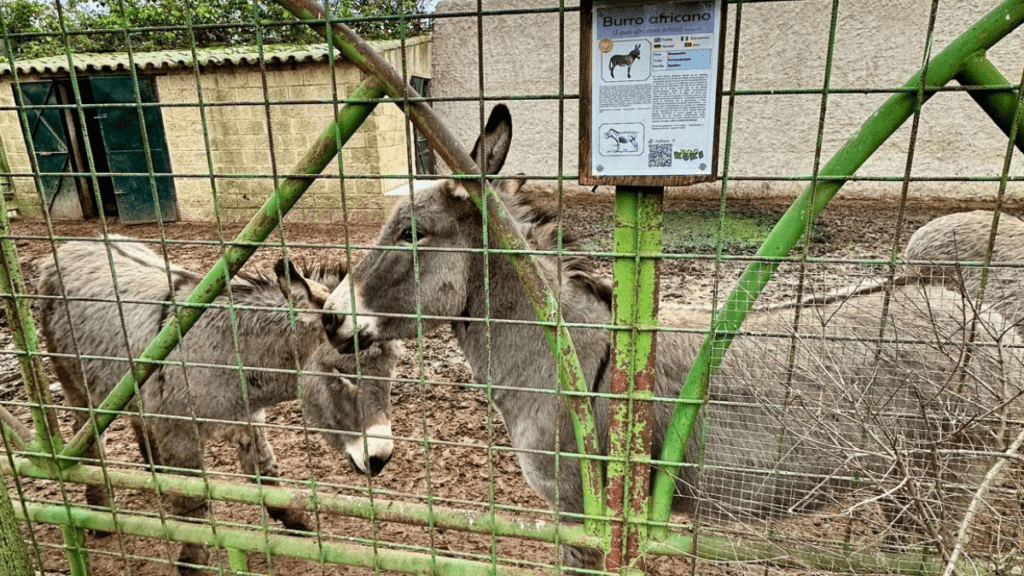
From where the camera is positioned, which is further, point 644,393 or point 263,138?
point 263,138

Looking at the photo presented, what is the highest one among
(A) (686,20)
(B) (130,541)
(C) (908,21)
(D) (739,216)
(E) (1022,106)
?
(C) (908,21)

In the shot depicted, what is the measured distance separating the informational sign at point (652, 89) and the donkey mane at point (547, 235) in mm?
1057

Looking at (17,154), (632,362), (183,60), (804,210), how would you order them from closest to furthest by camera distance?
1. (804,210)
2. (632,362)
3. (183,60)
4. (17,154)

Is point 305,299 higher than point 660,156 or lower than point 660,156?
lower

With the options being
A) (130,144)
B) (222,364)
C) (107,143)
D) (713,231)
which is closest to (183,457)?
(222,364)

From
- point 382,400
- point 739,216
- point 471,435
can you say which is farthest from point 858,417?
point 739,216

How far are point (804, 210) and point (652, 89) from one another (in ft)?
1.71

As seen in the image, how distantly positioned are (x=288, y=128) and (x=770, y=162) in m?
9.58

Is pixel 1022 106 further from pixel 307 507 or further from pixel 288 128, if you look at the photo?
pixel 288 128

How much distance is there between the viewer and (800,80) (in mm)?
11984

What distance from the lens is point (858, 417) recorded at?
1295 millimetres

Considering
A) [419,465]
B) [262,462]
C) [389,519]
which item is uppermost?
[389,519]

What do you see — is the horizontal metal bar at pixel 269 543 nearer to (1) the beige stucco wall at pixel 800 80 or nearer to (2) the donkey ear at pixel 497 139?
(2) the donkey ear at pixel 497 139

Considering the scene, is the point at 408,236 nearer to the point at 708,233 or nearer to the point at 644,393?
the point at 644,393
